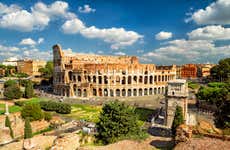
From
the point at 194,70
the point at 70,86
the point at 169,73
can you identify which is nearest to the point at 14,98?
the point at 70,86

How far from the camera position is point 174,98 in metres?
38.4

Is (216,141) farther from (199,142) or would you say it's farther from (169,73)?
(169,73)

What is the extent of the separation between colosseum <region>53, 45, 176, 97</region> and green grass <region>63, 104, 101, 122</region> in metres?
18.0

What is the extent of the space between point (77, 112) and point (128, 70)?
30729mm

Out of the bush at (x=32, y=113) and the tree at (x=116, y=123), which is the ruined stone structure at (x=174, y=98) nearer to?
the tree at (x=116, y=123)

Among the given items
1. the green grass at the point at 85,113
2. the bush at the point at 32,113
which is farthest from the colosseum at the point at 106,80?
the bush at the point at 32,113

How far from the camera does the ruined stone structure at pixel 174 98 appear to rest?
37.9 m

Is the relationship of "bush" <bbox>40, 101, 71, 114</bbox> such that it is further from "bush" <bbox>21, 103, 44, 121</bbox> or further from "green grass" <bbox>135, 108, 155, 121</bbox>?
"green grass" <bbox>135, 108, 155, 121</bbox>

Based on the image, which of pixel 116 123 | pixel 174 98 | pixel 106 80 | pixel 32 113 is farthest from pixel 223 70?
pixel 116 123

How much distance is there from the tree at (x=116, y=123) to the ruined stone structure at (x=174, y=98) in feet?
38.6

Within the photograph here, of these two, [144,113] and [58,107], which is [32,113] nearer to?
[58,107]

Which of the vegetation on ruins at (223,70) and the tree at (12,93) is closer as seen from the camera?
the tree at (12,93)

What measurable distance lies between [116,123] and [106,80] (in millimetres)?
49260

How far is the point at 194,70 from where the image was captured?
139 m
